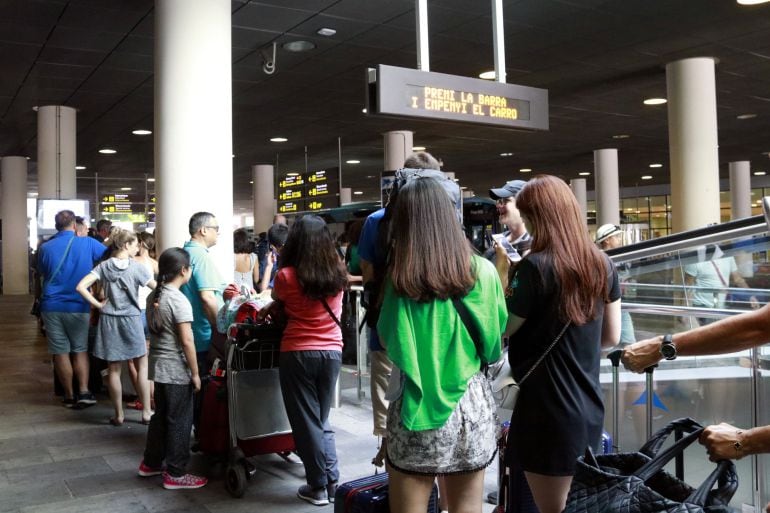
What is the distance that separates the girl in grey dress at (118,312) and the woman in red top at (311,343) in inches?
99.4

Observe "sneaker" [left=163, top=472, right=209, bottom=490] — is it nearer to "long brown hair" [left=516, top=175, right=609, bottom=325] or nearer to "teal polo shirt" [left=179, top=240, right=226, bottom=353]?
"teal polo shirt" [left=179, top=240, right=226, bottom=353]

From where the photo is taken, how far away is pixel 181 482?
458 cm

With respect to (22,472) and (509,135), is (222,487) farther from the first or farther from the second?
(509,135)

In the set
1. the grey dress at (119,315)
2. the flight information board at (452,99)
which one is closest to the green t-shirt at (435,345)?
the flight information board at (452,99)

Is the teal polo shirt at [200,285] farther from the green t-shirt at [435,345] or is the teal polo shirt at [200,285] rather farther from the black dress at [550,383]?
the black dress at [550,383]

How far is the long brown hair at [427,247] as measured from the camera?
7.72 feet

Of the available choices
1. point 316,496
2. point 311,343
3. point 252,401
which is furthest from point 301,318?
point 316,496

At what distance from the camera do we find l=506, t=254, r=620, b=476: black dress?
7.98 ft

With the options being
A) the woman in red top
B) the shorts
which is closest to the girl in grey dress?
the shorts

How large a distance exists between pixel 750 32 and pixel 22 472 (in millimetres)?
9600

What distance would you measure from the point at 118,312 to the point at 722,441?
5.72m

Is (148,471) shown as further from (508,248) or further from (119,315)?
(508,248)

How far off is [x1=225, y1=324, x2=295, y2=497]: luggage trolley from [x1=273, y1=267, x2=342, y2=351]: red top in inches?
11.7

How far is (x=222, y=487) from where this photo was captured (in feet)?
15.2
